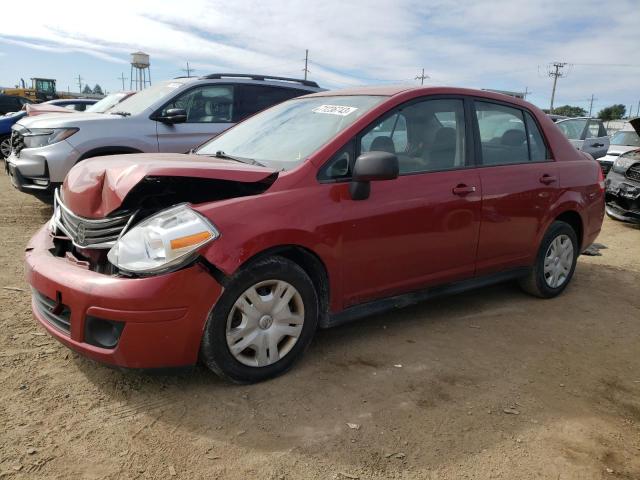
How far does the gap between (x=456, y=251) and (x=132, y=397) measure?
2.29 m

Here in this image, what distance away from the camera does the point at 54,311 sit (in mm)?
2719

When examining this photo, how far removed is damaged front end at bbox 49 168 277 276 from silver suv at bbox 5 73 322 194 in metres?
3.68

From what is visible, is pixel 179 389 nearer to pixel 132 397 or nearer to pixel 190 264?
pixel 132 397

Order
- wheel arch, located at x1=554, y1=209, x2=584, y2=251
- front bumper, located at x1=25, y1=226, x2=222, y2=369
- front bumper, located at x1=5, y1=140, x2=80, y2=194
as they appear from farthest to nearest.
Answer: front bumper, located at x1=5, y1=140, x2=80, y2=194 < wheel arch, located at x1=554, y1=209, x2=584, y2=251 < front bumper, located at x1=25, y1=226, x2=222, y2=369

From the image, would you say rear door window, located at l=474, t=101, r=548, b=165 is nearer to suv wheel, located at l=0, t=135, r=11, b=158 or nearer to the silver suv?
the silver suv

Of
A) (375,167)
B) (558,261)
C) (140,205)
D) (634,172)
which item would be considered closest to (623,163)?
(634,172)

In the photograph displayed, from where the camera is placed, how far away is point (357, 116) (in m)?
3.29

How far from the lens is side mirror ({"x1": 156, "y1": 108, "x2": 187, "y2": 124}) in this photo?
6.42 m

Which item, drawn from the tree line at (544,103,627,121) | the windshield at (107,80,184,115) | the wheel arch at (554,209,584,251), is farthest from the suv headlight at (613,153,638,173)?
the tree line at (544,103,627,121)

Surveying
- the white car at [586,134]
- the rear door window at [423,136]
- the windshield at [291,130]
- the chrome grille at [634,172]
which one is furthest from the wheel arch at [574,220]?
the white car at [586,134]

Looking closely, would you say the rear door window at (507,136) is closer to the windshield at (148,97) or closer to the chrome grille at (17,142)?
the windshield at (148,97)

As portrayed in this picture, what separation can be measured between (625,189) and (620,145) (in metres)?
5.54

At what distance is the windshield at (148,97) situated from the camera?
6.81 m

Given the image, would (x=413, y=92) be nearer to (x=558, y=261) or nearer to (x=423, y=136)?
(x=423, y=136)
